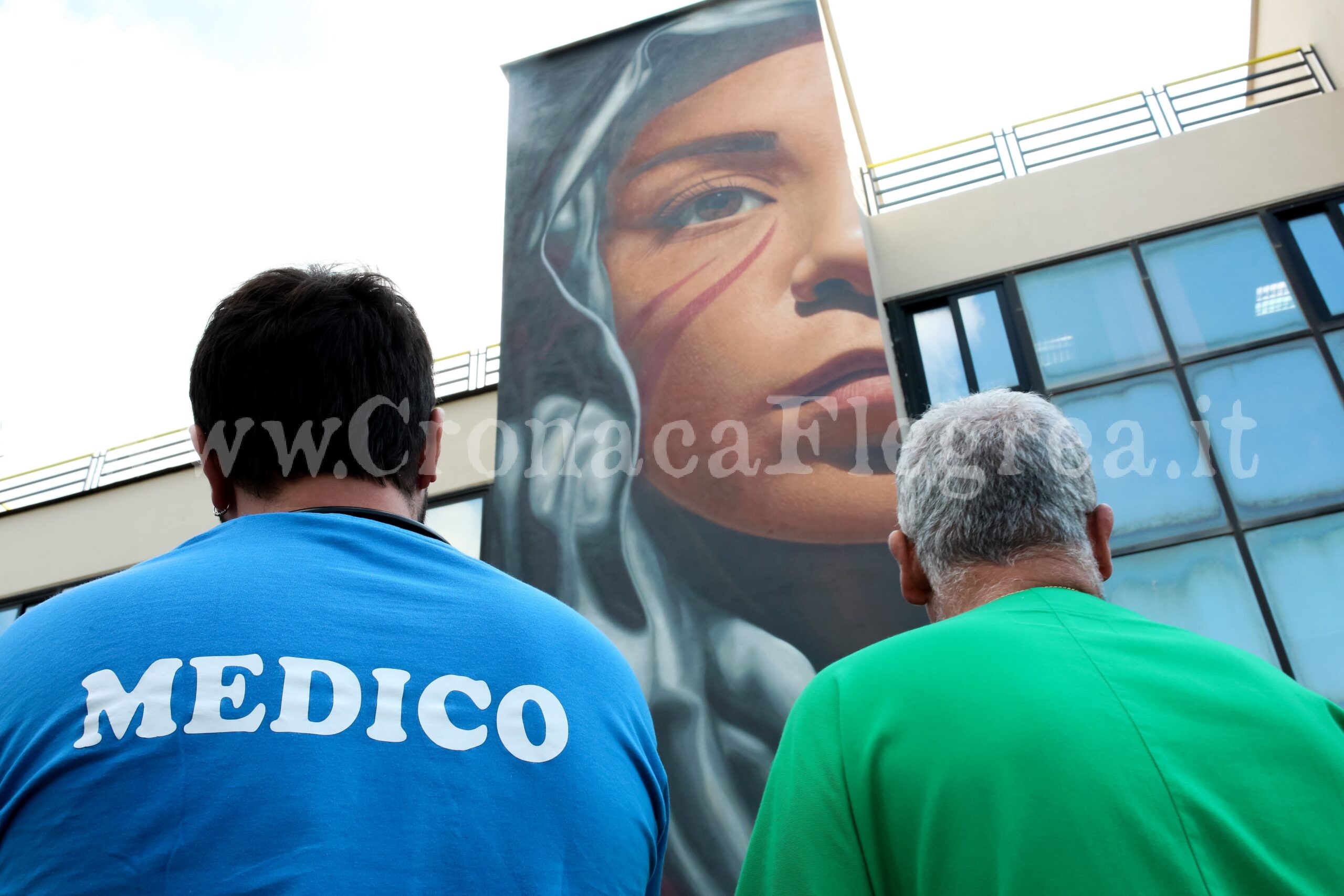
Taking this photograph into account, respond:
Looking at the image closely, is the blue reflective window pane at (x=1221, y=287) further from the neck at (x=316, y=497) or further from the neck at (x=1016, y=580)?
the neck at (x=316, y=497)

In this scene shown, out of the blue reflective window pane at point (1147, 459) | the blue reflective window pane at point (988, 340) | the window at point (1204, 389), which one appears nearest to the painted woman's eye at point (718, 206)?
the window at point (1204, 389)

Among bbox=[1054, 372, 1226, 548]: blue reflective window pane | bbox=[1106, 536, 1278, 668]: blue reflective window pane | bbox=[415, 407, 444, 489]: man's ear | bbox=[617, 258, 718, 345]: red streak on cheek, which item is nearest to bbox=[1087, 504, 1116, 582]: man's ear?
bbox=[415, 407, 444, 489]: man's ear

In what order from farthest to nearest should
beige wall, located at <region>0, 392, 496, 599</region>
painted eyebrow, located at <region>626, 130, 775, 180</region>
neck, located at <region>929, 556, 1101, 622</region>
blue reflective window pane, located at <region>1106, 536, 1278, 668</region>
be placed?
beige wall, located at <region>0, 392, 496, 599</region>, painted eyebrow, located at <region>626, 130, 775, 180</region>, blue reflective window pane, located at <region>1106, 536, 1278, 668</region>, neck, located at <region>929, 556, 1101, 622</region>

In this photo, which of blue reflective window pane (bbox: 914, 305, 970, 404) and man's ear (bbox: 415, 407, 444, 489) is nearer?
man's ear (bbox: 415, 407, 444, 489)

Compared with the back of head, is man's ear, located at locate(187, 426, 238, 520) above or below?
below

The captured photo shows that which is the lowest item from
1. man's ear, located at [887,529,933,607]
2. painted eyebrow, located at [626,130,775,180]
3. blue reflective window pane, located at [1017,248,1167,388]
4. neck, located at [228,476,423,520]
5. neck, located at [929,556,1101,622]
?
neck, located at [929,556,1101,622]

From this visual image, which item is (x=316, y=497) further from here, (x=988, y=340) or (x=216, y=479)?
(x=988, y=340)

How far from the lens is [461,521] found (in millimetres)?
5562

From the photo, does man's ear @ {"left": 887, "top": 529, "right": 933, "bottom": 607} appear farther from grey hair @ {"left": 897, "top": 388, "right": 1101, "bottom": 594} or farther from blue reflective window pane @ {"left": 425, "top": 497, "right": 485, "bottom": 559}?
blue reflective window pane @ {"left": 425, "top": 497, "right": 485, "bottom": 559}

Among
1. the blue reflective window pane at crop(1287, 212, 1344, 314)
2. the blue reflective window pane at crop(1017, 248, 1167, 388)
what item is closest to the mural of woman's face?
the blue reflective window pane at crop(1017, 248, 1167, 388)

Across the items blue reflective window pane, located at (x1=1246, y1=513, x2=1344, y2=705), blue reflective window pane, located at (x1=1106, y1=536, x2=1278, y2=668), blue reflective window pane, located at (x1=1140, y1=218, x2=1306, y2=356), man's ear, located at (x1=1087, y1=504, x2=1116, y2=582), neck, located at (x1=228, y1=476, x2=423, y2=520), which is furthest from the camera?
blue reflective window pane, located at (x1=1140, y1=218, x2=1306, y2=356)

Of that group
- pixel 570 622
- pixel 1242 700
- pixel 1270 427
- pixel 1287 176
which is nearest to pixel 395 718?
pixel 570 622

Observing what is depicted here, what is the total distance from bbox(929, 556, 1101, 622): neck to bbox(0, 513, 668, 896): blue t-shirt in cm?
53

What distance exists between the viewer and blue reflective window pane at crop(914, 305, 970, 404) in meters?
5.05
